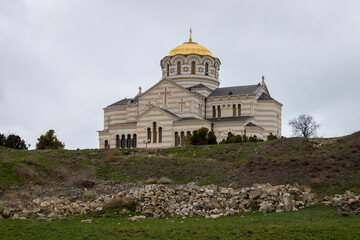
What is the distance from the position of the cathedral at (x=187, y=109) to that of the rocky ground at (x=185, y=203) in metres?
33.4

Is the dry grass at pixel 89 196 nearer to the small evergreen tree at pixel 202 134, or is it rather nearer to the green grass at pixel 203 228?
the green grass at pixel 203 228

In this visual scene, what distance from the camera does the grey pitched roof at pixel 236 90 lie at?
6875cm

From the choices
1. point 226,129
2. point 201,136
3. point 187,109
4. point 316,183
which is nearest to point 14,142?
point 187,109

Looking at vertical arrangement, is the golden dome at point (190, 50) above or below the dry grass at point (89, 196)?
Answer: above

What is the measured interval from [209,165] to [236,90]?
29700mm

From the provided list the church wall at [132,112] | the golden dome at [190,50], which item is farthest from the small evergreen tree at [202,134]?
the golden dome at [190,50]

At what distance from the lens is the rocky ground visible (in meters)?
25.5

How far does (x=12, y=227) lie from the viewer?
21578 millimetres

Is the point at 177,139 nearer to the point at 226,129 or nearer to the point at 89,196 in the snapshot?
the point at 226,129

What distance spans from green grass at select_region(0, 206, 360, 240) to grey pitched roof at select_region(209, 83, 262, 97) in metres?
44.5

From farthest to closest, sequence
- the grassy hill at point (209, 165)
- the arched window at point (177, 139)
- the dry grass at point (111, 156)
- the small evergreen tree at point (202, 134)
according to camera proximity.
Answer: the arched window at point (177, 139) < the small evergreen tree at point (202, 134) < the dry grass at point (111, 156) < the grassy hill at point (209, 165)

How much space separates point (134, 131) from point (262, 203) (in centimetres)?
4279

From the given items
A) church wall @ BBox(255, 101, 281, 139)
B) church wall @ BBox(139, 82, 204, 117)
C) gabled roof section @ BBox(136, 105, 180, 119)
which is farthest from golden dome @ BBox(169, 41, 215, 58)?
church wall @ BBox(255, 101, 281, 139)

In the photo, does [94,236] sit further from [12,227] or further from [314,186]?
[314,186]
